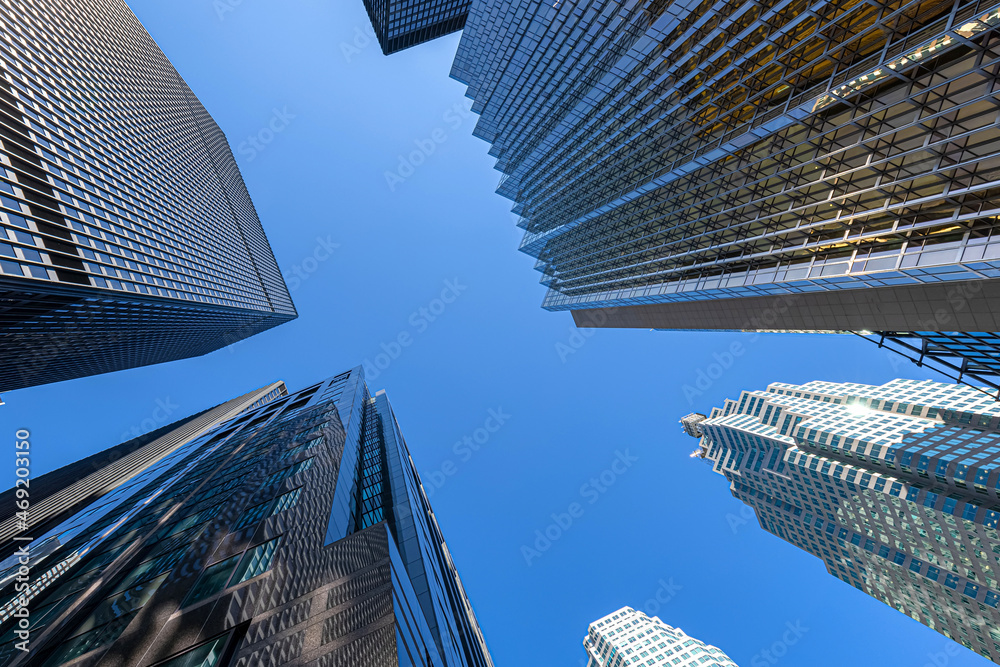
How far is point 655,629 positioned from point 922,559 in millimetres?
71616

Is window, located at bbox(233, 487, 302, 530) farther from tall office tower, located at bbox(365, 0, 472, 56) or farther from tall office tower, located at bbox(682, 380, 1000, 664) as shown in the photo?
tall office tower, located at bbox(365, 0, 472, 56)

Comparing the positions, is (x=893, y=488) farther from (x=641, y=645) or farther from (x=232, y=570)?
(x=232, y=570)

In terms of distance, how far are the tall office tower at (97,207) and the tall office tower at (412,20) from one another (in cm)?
5326

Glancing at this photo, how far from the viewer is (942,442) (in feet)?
246

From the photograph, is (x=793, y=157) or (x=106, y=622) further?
(x=793, y=157)

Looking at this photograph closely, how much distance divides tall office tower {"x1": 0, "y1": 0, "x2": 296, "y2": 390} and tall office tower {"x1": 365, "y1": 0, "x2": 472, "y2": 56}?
175 feet

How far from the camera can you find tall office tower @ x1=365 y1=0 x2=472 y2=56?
347 ft

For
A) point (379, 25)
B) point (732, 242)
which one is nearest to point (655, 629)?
point (732, 242)

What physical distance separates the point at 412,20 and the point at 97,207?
Result: 9711 centimetres

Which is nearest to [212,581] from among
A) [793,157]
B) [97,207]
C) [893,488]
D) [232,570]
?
[232,570]

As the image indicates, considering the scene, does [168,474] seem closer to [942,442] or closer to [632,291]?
[632,291]

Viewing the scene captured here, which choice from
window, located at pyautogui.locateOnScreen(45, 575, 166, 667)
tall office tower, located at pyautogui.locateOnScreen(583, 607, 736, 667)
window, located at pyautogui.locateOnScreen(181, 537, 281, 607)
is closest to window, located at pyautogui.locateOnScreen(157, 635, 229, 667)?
window, located at pyautogui.locateOnScreen(181, 537, 281, 607)

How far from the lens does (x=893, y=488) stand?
258 feet

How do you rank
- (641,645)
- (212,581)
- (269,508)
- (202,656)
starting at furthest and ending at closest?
(641,645), (269,508), (212,581), (202,656)
